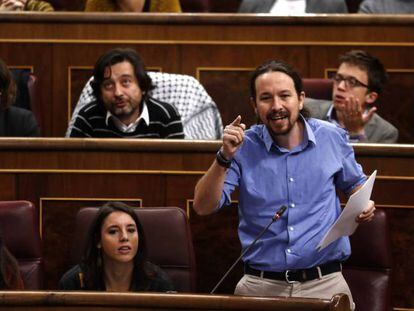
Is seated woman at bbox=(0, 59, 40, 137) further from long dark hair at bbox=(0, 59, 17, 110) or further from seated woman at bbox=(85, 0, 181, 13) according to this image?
seated woman at bbox=(85, 0, 181, 13)

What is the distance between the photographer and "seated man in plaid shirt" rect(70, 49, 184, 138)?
166 centimetres

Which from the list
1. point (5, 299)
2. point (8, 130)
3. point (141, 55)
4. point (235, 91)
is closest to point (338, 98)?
point (235, 91)

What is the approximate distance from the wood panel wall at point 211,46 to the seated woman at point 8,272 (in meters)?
0.63

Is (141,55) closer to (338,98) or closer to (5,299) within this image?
(338,98)

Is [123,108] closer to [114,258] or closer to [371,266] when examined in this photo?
[114,258]

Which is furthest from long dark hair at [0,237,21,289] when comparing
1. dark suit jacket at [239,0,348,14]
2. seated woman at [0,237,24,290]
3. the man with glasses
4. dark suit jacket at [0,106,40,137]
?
dark suit jacket at [239,0,348,14]

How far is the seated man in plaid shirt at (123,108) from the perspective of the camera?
65.4 inches

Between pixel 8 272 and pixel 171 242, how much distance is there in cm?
21

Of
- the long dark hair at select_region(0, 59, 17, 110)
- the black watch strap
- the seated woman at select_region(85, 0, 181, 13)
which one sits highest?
the seated woman at select_region(85, 0, 181, 13)

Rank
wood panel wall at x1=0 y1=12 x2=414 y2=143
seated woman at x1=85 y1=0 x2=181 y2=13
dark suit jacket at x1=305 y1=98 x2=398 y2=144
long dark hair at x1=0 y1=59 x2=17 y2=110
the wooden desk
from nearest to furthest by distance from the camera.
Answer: the wooden desk < long dark hair at x1=0 y1=59 x2=17 y2=110 < dark suit jacket at x1=305 y1=98 x2=398 y2=144 < wood panel wall at x1=0 y1=12 x2=414 y2=143 < seated woman at x1=85 y1=0 x2=181 y2=13

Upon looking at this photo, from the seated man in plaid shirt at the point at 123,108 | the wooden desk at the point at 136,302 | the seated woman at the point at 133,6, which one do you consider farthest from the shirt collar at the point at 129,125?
the wooden desk at the point at 136,302

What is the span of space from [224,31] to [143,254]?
630 millimetres

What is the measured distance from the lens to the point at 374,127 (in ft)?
5.60

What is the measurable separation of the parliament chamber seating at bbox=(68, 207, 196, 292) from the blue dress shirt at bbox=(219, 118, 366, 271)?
0.35ft
